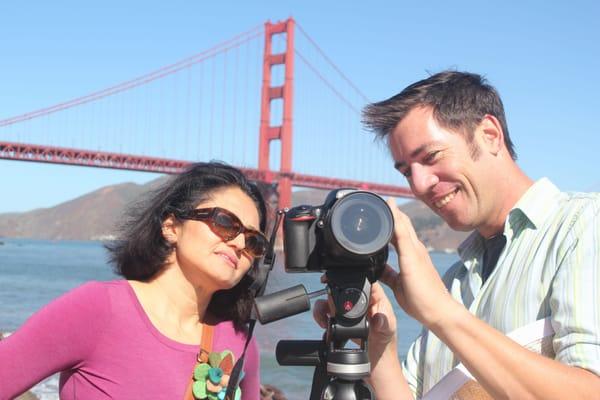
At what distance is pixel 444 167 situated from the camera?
1205mm

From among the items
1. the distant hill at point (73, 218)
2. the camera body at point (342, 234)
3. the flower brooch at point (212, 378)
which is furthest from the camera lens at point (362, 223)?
the distant hill at point (73, 218)

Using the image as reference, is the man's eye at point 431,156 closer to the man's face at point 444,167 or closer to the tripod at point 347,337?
the man's face at point 444,167

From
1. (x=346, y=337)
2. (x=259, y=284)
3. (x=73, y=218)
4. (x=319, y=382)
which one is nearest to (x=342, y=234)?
(x=346, y=337)

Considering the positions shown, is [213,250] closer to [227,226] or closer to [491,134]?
[227,226]

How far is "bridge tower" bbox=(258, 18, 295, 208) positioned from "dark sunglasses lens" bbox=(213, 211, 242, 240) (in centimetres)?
2204

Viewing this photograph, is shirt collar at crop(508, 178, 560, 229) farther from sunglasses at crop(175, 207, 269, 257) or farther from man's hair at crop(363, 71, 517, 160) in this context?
sunglasses at crop(175, 207, 269, 257)

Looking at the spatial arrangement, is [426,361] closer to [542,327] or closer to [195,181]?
[542,327]

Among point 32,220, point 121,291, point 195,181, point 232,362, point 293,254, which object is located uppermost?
point 195,181

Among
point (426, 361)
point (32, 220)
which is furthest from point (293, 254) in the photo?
point (32, 220)

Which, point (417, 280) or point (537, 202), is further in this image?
point (537, 202)

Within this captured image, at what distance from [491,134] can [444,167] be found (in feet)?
0.37

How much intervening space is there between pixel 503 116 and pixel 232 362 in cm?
73

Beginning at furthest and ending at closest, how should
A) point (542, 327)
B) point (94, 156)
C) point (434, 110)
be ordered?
1. point (94, 156)
2. point (434, 110)
3. point (542, 327)

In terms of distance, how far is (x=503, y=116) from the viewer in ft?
4.25
